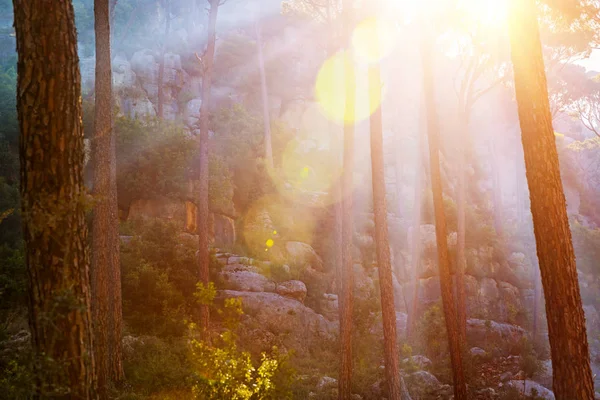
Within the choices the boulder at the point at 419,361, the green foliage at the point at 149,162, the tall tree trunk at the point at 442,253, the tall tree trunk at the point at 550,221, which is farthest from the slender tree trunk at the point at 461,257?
the green foliage at the point at 149,162

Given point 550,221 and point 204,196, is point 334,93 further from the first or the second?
point 550,221

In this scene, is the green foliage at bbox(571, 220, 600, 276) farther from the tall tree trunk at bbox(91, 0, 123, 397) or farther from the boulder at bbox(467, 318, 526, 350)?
the tall tree trunk at bbox(91, 0, 123, 397)

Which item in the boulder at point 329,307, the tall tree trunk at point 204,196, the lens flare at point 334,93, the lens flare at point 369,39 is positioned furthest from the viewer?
the lens flare at point 334,93

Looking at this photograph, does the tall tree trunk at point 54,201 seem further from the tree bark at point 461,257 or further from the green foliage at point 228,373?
the tree bark at point 461,257

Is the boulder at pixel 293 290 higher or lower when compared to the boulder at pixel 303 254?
lower

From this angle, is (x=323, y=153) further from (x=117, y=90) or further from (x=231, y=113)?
(x=117, y=90)

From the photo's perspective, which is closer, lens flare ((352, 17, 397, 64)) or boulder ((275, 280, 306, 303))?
lens flare ((352, 17, 397, 64))

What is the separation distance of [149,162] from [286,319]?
32.8 feet

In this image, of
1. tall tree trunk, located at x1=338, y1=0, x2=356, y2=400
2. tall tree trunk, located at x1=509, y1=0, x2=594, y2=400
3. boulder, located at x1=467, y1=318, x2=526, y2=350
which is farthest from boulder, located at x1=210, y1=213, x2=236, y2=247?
tall tree trunk, located at x1=509, y1=0, x2=594, y2=400

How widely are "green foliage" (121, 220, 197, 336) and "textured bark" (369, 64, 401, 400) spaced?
7.13 meters

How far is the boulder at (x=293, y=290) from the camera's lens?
60.8 ft

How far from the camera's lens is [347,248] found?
12.6 m

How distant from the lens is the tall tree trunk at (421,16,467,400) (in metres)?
11.7

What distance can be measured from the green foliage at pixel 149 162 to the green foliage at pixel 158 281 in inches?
137
